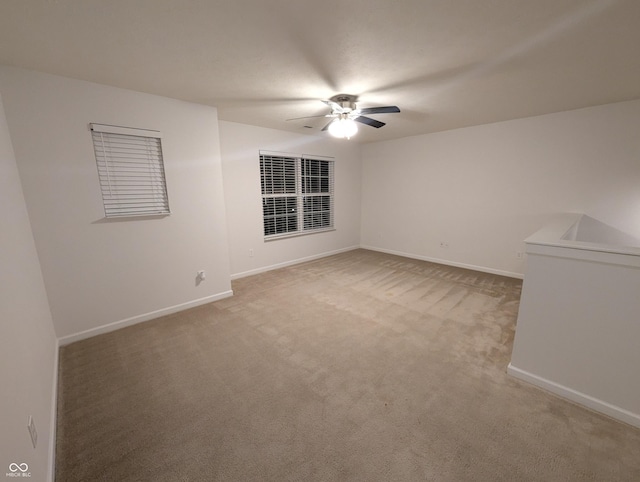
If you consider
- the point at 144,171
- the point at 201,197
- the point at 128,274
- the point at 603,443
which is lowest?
the point at 603,443

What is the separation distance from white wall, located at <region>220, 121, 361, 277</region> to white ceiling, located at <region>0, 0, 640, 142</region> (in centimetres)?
111

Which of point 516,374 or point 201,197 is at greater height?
point 201,197

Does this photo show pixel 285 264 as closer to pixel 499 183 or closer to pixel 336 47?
pixel 336 47

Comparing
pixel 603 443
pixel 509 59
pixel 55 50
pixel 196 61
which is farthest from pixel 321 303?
pixel 55 50

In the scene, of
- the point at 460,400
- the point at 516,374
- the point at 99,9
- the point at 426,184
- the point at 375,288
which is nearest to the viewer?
the point at 99,9

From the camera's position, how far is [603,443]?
4.74 ft

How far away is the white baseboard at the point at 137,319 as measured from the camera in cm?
247

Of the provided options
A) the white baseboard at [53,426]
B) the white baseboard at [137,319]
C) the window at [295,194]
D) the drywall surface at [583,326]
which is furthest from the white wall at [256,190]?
the drywall surface at [583,326]

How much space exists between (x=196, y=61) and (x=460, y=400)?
127 inches

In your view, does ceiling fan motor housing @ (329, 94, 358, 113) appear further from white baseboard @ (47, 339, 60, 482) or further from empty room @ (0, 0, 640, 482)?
white baseboard @ (47, 339, 60, 482)

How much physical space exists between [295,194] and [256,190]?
86 centimetres

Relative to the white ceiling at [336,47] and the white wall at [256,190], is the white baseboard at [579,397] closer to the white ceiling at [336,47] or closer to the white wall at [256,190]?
the white ceiling at [336,47]

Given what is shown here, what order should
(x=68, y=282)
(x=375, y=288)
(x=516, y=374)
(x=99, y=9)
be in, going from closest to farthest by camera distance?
1. (x=99, y=9)
2. (x=516, y=374)
3. (x=68, y=282)
4. (x=375, y=288)

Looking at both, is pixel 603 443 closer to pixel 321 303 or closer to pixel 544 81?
pixel 321 303
